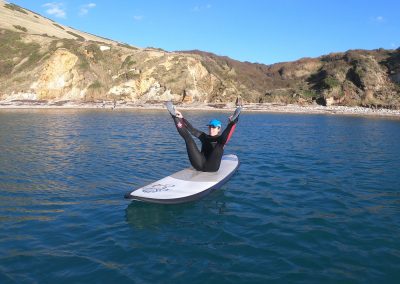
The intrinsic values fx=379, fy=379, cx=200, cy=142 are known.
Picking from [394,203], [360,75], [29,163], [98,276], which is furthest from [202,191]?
[360,75]

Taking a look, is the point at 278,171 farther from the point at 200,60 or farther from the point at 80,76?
the point at 200,60

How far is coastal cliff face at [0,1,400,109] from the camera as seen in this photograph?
6575 cm

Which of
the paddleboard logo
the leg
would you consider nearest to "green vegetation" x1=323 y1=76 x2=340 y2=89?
the leg

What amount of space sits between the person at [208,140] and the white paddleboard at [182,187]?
33cm

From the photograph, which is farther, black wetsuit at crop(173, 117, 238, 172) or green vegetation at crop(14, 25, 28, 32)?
green vegetation at crop(14, 25, 28, 32)

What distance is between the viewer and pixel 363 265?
7027mm

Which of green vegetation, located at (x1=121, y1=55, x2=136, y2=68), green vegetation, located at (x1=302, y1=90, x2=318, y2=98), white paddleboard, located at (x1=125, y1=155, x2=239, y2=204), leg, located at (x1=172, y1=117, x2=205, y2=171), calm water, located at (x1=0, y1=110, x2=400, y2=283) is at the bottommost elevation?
calm water, located at (x1=0, y1=110, x2=400, y2=283)

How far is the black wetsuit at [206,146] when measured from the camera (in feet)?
39.7

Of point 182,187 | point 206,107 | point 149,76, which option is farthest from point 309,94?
point 182,187

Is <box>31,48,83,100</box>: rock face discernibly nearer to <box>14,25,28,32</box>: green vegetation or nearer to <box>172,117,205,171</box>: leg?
<box>14,25,28,32</box>: green vegetation

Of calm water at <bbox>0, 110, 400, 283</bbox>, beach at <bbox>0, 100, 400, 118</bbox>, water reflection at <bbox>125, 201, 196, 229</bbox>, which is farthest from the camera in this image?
beach at <bbox>0, 100, 400, 118</bbox>

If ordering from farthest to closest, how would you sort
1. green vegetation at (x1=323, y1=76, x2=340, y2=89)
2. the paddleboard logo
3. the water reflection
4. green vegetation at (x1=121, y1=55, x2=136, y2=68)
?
green vegetation at (x1=323, y1=76, x2=340, y2=89), green vegetation at (x1=121, y1=55, x2=136, y2=68), the paddleboard logo, the water reflection

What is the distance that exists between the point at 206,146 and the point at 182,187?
2.45 meters

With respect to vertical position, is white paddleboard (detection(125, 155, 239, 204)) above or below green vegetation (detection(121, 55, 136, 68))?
below
